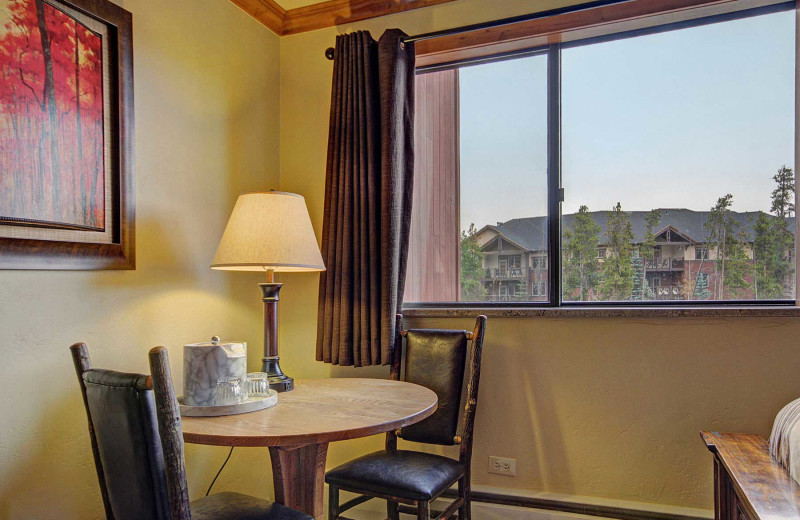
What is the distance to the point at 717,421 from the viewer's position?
2.04m

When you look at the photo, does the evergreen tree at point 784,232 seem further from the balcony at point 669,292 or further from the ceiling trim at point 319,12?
the ceiling trim at point 319,12

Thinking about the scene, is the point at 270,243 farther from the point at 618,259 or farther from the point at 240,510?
the point at 618,259

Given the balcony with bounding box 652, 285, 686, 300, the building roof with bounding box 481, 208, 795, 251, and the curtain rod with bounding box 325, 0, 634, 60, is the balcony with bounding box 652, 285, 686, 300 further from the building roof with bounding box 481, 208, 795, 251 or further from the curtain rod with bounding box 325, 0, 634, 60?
the curtain rod with bounding box 325, 0, 634, 60

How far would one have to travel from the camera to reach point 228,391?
1517 mm

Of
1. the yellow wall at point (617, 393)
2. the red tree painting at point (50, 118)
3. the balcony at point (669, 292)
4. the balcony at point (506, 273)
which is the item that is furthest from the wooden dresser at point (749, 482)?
the red tree painting at point (50, 118)

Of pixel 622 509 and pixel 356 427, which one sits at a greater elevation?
pixel 356 427

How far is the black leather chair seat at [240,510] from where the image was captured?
1.42 metres

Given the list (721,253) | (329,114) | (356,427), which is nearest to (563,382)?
(721,253)

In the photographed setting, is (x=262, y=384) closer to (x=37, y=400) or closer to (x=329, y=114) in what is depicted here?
(x=37, y=400)

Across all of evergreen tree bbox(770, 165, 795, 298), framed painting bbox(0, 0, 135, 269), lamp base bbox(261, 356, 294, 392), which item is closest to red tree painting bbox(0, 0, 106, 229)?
framed painting bbox(0, 0, 135, 269)

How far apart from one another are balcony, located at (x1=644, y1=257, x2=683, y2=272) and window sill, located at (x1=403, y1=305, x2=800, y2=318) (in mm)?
176

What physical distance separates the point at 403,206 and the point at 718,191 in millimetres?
1308

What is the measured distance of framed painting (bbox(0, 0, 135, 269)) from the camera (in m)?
1.52

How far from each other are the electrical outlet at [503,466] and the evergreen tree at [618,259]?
817mm
